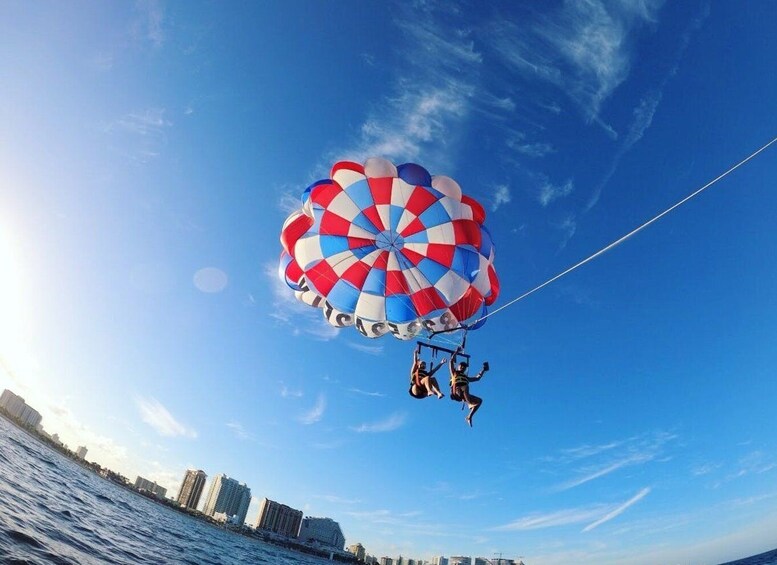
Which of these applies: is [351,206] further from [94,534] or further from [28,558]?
[94,534]

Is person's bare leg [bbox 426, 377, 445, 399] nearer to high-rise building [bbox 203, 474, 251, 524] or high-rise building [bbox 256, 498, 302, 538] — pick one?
high-rise building [bbox 256, 498, 302, 538]

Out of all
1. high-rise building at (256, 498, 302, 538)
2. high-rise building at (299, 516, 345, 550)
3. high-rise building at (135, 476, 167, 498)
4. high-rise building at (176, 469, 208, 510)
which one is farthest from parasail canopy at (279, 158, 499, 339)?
high-rise building at (135, 476, 167, 498)

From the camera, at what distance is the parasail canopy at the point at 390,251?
10.8m

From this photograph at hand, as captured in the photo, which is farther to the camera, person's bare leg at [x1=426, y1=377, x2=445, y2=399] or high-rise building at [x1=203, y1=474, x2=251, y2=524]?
high-rise building at [x1=203, y1=474, x2=251, y2=524]

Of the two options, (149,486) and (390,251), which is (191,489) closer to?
(149,486)

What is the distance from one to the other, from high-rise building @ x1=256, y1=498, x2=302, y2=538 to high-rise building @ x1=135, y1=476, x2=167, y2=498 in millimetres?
35101

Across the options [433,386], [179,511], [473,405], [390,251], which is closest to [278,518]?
[179,511]

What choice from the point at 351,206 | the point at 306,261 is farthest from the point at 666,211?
the point at 306,261

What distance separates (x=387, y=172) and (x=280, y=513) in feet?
397

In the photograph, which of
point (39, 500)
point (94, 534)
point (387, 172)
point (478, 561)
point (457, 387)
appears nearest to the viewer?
point (457, 387)

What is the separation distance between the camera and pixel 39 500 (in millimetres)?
14758

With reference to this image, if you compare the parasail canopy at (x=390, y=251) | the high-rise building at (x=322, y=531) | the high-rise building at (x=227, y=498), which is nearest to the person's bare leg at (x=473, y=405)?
the parasail canopy at (x=390, y=251)

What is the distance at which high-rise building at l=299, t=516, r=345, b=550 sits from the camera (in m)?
122

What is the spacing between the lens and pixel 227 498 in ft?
387
